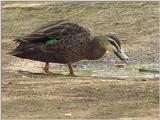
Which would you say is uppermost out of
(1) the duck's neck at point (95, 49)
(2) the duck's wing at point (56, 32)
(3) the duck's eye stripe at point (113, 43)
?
(2) the duck's wing at point (56, 32)

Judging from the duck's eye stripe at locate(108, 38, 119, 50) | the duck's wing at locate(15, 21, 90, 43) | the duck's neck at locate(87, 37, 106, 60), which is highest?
the duck's wing at locate(15, 21, 90, 43)

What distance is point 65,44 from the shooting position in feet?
42.7

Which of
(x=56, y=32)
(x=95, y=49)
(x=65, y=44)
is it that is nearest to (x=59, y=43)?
(x=65, y=44)

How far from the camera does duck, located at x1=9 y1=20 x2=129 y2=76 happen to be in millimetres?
13031

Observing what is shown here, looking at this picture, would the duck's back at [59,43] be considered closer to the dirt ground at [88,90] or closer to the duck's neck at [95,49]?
the duck's neck at [95,49]

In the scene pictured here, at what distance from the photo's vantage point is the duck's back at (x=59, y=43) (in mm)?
13016

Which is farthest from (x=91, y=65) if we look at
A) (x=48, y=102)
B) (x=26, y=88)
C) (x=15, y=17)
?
(x=15, y=17)

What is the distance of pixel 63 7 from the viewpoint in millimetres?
24750

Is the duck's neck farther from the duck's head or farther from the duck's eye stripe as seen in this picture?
the duck's eye stripe

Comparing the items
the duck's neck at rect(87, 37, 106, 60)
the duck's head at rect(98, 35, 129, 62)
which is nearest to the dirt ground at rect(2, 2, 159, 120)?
the duck's neck at rect(87, 37, 106, 60)

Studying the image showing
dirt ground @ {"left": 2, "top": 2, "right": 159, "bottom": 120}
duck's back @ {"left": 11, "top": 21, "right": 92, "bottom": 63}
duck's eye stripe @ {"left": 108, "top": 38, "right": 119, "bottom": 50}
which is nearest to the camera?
dirt ground @ {"left": 2, "top": 2, "right": 159, "bottom": 120}

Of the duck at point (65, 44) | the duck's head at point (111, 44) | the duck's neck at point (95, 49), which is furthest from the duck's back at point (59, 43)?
the duck's head at point (111, 44)

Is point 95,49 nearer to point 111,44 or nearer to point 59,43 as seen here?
point 111,44

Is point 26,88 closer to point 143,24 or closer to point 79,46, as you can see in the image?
point 79,46
